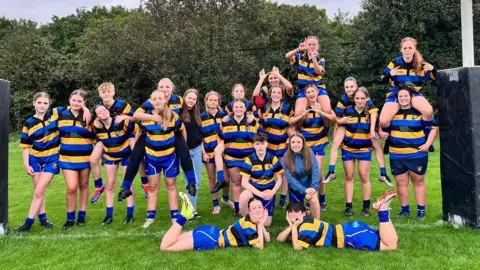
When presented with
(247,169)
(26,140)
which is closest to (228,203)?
(247,169)

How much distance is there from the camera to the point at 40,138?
6.12 m

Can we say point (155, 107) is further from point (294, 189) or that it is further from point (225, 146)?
point (294, 189)

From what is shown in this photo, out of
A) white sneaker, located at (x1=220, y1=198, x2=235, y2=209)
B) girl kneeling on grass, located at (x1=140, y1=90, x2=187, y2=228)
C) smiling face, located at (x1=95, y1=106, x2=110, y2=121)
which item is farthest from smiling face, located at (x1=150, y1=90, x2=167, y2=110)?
white sneaker, located at (x1=220, y1=198, x2=235, y2=209)

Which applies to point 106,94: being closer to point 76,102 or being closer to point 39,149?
point 76,102

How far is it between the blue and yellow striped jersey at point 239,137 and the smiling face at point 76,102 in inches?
86.4

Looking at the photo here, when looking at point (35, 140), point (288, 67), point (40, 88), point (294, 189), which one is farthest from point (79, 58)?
point (294, 189)

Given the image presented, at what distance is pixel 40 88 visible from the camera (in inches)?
1072

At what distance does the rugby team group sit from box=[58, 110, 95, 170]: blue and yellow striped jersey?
1 cm

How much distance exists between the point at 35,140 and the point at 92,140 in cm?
79

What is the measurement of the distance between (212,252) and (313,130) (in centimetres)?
280

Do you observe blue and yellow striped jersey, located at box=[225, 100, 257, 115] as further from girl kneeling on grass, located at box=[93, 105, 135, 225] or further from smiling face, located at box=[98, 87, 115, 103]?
smiling face, located at box=[98, 87, 115, 103]

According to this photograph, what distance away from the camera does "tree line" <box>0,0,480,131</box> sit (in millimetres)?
20781

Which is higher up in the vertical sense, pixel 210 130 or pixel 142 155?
pixel 210 130

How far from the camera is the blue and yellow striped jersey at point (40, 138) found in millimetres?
6109
